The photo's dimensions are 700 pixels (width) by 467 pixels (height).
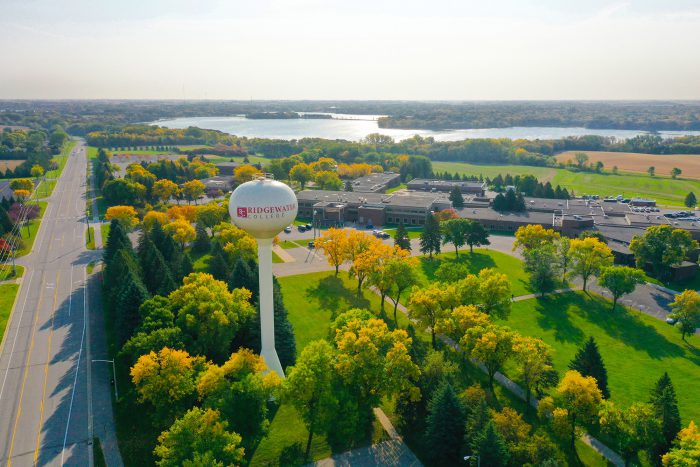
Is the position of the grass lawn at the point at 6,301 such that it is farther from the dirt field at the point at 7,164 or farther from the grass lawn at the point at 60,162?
the dirt field at the point at 7,164

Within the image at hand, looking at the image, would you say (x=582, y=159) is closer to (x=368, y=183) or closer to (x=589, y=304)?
(x=368, y=183)

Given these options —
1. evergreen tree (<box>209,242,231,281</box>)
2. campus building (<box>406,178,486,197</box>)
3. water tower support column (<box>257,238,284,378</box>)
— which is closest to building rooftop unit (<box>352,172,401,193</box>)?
campus building (<box>406,178,486,197</box>)

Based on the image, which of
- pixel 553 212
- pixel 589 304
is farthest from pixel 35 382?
pixel 553 212

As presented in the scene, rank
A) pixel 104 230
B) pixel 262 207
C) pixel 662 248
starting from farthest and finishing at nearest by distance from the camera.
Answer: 1. pixel 104 230
2. pixel 662 248
3. pixel 262 207

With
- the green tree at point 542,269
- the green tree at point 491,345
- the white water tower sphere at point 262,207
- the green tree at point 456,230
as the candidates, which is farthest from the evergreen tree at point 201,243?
the green tree at point 491,345

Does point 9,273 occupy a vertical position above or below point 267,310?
below

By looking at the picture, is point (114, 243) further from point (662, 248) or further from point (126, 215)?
point (662, 248)

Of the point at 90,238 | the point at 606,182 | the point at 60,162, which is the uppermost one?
the point at 60,162

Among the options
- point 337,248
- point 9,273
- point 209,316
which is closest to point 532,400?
point 209,316
